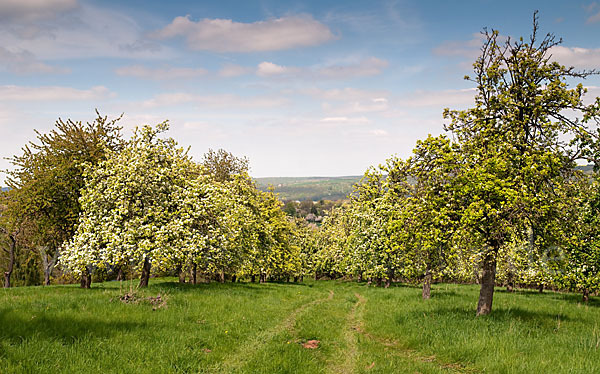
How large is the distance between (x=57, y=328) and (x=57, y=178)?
16.1m

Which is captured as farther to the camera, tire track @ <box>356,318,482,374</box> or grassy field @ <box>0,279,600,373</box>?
tire track @ <box>356,318,482,374</box>

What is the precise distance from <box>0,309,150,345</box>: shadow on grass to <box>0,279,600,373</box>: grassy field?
31mm

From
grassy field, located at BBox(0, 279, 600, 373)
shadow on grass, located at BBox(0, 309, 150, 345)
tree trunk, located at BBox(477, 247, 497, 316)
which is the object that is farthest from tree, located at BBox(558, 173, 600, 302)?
shadow on grass, located at BBox(0, 309, 150, 345)

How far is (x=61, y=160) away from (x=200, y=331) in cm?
1825

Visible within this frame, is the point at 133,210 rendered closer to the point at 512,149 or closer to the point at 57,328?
the point at 57,328

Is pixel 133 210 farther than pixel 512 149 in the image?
Yes

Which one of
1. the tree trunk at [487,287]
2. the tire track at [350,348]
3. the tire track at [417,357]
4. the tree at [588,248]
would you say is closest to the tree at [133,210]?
the tire track at [350,348]

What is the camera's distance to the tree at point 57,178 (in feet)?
77.0

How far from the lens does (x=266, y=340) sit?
12961 millimetres

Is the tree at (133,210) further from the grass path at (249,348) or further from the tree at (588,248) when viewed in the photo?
the tree at (588,248)

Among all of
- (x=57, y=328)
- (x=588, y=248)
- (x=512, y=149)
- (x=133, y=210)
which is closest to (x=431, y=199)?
(x=512, y=149)

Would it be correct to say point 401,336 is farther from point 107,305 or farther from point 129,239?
point 129,239

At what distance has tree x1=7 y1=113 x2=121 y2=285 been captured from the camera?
924 inches

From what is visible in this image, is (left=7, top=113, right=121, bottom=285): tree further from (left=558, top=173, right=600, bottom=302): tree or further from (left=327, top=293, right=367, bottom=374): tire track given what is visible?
(left=558, top=173, right=600, bottom=302): tree
